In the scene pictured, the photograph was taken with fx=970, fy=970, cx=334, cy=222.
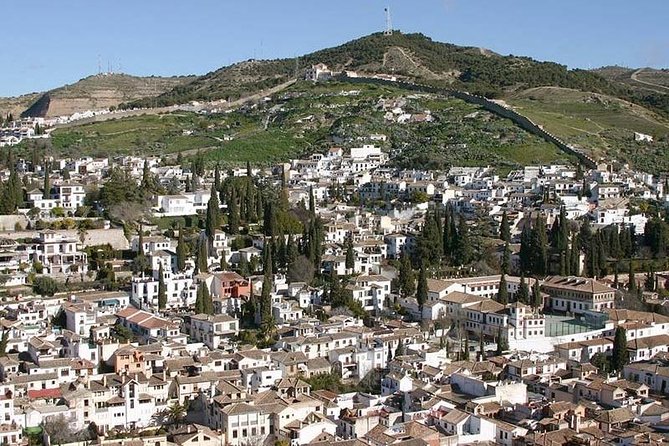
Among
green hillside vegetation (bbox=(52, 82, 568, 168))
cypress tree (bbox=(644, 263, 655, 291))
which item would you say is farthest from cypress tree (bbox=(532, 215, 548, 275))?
green hillside vegetation (bbox=(52, 82, 568, 168))

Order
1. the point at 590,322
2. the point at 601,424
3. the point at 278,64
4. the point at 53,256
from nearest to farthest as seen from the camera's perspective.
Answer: the point at 601,424 → the point at 590,322 → the point at 53,256 → the point at 278,64

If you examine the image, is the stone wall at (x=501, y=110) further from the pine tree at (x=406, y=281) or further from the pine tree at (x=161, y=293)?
the pine tree at (x=161, y=293)

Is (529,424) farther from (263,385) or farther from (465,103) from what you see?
(465,103)

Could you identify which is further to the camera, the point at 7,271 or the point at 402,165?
the point at 402,165

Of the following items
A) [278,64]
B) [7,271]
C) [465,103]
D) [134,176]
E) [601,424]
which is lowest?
[601,424]

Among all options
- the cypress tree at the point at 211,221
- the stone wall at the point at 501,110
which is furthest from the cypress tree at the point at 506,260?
the stone wall at the point at 501,110

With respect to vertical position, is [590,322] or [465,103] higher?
[465,103]

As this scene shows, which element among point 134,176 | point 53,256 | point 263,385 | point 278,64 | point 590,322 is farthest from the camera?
point 278,64

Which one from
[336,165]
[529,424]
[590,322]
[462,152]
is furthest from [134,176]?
[529,424]
